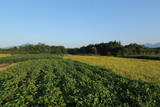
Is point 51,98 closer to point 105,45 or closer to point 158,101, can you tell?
point 158,101

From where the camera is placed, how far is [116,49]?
197ft

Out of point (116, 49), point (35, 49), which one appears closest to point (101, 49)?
point (116, 49)

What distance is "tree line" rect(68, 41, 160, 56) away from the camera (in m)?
54.2

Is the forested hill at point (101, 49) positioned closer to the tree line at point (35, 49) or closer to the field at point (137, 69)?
the tree line at point (35, 49)

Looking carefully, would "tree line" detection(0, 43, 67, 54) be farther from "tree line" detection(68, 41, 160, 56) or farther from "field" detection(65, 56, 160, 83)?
"field" detection(65, 56, 160, 83)

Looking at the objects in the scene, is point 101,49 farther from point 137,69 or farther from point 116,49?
point 137,69

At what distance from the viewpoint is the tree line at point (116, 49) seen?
54.2 metres

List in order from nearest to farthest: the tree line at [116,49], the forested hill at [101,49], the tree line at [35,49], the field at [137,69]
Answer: the field at [137,69] < the tree line at [116,49] < the forested hill at [101,49] < the tree line at [35,49]

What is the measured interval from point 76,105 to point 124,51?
55342mm

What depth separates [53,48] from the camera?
225ft

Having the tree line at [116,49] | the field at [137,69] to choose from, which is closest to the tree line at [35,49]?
the tree line at [116,49]

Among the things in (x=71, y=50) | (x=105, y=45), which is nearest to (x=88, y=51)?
(x=105, y=45)

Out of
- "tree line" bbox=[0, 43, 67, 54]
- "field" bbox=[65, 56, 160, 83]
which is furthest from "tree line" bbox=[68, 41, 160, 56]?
"field" bbox=[65, 56, 160, 83]

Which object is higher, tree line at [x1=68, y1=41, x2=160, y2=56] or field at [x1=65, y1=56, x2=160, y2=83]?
tree line at [x1=68, y1=41, x2=160, y2=56]
